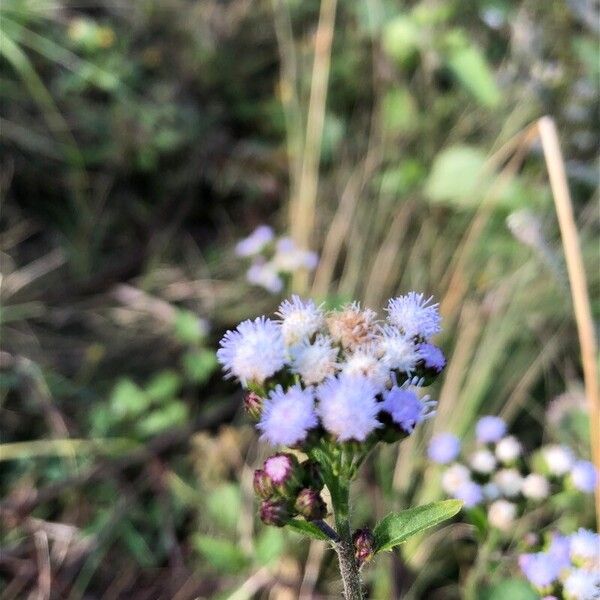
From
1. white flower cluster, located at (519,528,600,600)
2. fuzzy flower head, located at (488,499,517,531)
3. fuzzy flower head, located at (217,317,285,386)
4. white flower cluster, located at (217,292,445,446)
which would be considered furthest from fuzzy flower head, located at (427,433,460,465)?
fuzzy flower head, located at (217,317,285,386)

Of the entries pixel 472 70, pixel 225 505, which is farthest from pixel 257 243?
pixel 472 70

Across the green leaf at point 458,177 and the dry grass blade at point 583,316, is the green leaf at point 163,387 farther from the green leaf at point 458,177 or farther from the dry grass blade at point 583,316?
the dry grass blade at point 583,316

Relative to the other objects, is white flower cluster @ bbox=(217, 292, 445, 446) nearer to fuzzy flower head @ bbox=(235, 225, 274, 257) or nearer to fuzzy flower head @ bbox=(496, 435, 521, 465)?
fuzzy flower head @ bbox=(496, 435, 521, 465)

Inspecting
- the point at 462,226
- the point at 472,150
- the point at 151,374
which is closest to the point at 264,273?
the point at 151,374

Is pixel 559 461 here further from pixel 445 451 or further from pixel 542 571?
pixel 542 571

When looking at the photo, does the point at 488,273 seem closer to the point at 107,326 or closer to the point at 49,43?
the point at 107,326

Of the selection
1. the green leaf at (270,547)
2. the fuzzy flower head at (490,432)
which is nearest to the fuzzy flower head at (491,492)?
the fuzzy flower head at (490,432)
